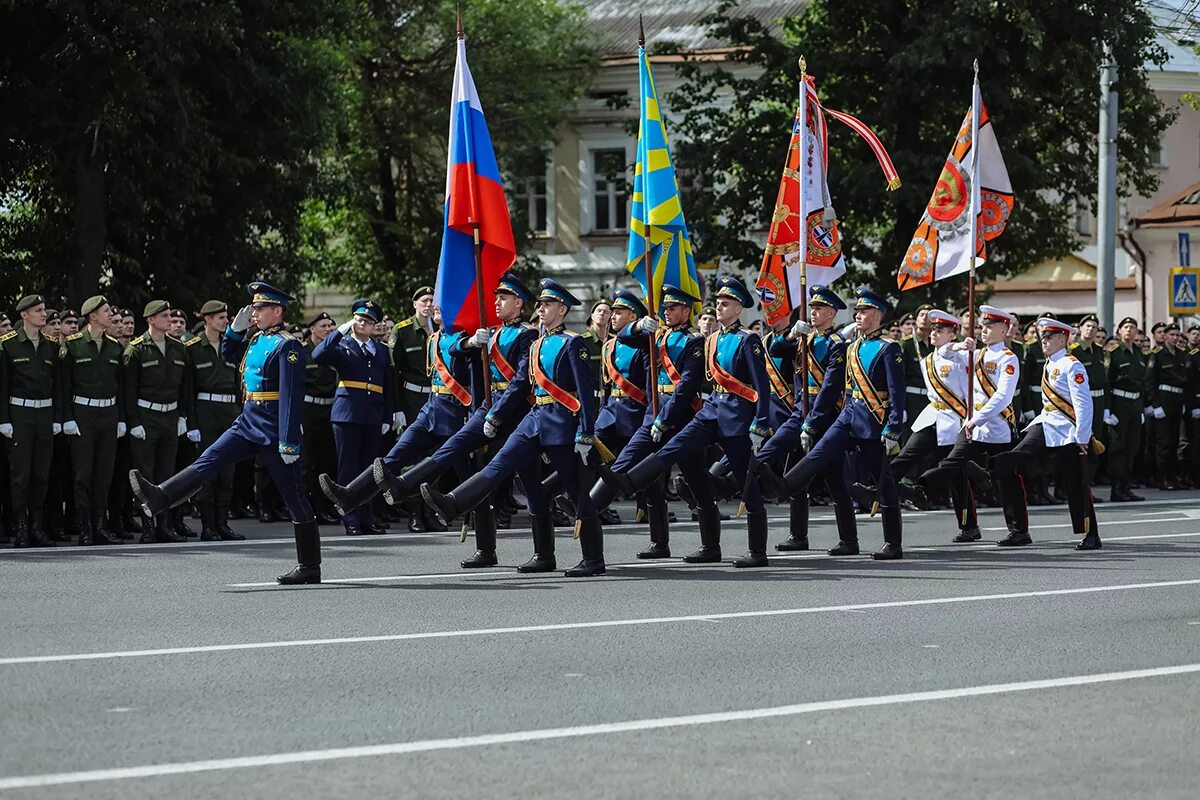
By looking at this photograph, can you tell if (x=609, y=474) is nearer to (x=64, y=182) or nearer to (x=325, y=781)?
(x=325, y=781)

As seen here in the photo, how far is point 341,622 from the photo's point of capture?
1013 centimetres

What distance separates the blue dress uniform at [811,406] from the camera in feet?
44.3

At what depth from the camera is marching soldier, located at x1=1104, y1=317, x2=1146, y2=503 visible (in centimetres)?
2159

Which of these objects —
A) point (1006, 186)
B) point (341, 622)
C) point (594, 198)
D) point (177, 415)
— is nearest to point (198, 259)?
point (177, 415)

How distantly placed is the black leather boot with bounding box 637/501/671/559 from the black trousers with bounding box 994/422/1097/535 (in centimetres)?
260

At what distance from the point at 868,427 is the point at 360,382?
15.7ft

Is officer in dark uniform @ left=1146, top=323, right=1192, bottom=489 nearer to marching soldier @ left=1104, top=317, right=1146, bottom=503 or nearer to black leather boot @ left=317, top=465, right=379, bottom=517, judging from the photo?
marching soldier @ left=1104, top=317, right=1146, bottom=503

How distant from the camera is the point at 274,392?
1202 cm

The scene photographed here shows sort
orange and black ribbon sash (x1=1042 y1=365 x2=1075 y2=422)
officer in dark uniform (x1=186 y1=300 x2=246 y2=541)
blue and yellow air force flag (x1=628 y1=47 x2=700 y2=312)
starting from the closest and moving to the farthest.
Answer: orange and black ribbon sash (x1=1042 y1=365 x2=1075 y2=422), blue and yellow air force flag (x1=628 y1=47 x2=700 y2=312), officer in dark uniform (x1=186 y1=300 x2=246 y2=541)

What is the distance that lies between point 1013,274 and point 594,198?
16.7 metres

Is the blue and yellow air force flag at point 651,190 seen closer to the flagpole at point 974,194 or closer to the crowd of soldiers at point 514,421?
the crowd of soldiers at point 514,421

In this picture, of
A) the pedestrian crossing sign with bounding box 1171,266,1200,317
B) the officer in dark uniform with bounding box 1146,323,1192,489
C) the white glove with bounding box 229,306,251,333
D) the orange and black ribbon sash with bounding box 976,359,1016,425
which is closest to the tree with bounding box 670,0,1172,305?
the pedestrian crossing sign with bounding box 1171,266,1200,317

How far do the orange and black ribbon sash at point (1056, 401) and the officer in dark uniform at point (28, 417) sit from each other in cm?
719

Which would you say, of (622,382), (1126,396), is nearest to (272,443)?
(622,382)
